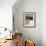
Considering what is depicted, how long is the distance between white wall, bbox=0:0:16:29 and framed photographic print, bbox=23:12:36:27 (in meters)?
1.26

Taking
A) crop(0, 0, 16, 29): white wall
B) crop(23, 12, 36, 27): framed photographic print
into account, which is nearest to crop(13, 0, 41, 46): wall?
crop(23, 12, 36, 27): framed photographic print

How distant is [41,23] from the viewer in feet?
19.2

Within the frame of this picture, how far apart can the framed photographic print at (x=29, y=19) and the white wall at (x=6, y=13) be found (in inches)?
49.7

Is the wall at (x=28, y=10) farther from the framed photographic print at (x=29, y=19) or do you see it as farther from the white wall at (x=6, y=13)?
the white wall at (x=6, y=13)

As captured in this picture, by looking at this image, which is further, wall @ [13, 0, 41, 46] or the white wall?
wall @ [13, 0, 41, 46]

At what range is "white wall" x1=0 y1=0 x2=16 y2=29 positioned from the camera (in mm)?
4836

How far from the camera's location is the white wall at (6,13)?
15.9ft

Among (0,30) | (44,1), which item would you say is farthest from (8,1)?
(44,1)

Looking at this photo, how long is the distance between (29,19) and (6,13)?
1482 mm

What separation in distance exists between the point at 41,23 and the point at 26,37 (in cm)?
98

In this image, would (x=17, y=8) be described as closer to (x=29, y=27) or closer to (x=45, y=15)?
(x=29, y=27)

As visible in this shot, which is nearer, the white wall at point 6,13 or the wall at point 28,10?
the white wall at point 6,13

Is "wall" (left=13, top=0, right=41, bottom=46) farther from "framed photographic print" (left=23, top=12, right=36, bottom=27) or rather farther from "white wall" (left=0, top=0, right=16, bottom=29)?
"white wall" (left=0, top=0, right=16, bottom=29)

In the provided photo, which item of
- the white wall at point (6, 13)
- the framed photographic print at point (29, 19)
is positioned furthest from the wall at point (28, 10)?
the white wall at point (6, 13)
